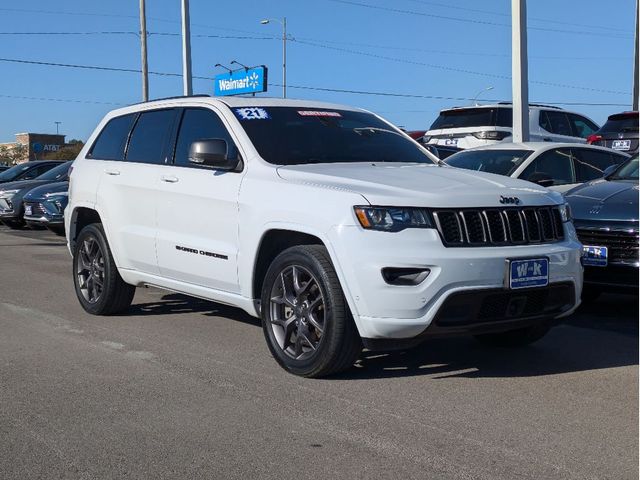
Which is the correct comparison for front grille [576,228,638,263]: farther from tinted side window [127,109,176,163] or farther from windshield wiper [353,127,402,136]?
tinted side window [127,109,176,163]

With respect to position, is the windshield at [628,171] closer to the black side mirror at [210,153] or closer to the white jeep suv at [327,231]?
the white jeep suv at [327,231]

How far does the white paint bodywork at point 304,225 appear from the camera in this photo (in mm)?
4676

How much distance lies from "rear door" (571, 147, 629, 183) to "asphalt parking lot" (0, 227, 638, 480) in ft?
10.6

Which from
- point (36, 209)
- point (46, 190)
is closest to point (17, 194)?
point (46, 190)

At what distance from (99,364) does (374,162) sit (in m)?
2.36

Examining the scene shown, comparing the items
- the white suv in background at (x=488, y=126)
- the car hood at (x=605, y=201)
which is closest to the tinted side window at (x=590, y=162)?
the car hood at (x=605, y=201)

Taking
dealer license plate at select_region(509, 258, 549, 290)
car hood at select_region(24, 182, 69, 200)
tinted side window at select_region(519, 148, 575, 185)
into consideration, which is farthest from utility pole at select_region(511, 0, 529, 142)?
dealer license plate at select_region(509, 258, 549, 290)

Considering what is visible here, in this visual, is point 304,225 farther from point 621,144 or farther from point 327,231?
point 621,144

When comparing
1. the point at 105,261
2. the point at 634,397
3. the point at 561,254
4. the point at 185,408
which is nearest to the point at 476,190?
the point at 561,254

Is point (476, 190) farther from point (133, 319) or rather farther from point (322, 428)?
point (133, 319)

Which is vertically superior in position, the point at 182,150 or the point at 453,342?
the point at 182,150

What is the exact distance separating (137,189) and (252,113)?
1.23 m

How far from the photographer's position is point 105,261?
7129 millimetres

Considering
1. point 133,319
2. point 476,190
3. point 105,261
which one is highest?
point 476,190
